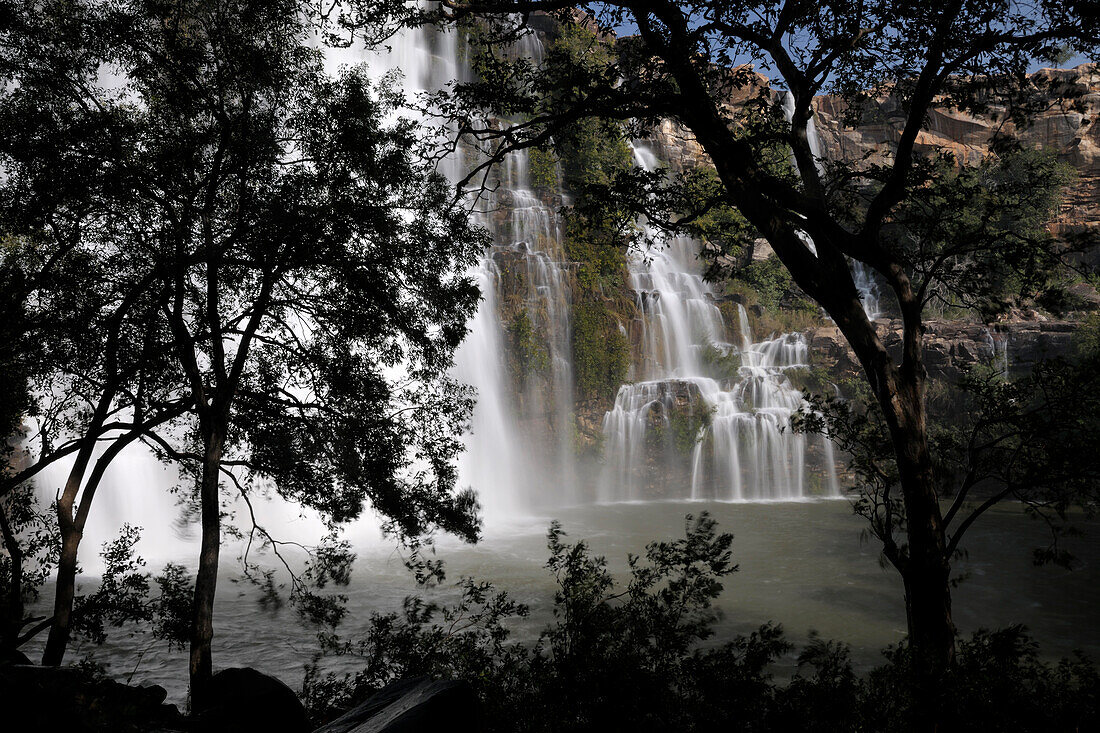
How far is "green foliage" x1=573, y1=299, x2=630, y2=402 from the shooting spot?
2988 cm

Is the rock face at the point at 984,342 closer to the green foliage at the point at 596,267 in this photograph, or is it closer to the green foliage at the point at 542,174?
the green foliage at the point at 596,267

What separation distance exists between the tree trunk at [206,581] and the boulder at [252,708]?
102 cm

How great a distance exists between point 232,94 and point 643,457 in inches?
941

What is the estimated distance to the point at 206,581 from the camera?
6910 mm

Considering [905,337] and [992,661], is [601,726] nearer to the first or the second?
[992,661]

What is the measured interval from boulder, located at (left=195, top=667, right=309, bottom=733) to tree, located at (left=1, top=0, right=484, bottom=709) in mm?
917

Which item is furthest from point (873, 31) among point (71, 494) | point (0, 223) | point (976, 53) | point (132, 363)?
point (71, 494)

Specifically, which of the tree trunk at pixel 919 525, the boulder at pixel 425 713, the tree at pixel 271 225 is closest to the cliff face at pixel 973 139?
the tree at pixel 271 225

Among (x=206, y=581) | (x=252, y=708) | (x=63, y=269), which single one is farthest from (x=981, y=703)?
(x=63, y=269)

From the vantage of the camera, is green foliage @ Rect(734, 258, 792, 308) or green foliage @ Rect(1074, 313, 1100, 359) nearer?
green foliage @ Rect(1074, 313, 1100, 359)

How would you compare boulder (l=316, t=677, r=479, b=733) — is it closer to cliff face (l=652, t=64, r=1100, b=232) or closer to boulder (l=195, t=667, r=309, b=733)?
boulder (l=195, t=667, r=309, b=733)

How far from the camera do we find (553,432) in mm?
29578

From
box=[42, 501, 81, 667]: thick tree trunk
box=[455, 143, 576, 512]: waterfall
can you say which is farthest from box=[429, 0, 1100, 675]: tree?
box=[455, 143, 576, 512]: waterfall

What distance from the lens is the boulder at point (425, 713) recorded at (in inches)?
120
